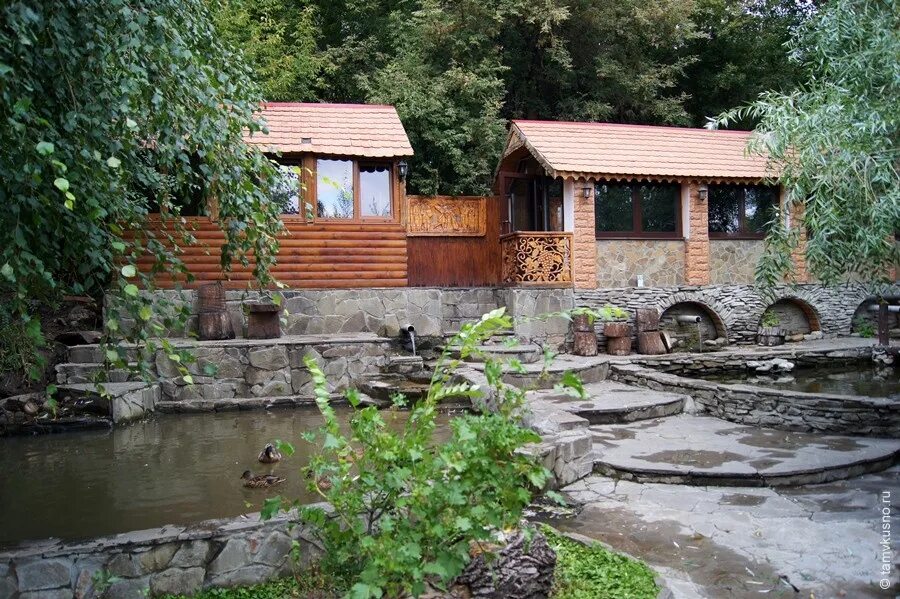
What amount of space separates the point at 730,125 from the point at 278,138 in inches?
568

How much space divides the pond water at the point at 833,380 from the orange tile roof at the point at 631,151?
4131mm

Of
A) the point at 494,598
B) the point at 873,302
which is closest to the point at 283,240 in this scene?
the point at 494,598

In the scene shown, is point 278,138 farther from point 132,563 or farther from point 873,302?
point 873,302

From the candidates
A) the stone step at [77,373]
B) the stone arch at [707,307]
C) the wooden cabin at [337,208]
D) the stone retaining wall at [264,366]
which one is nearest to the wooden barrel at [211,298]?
the wooden cabin at [337,208]

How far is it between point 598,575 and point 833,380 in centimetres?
923

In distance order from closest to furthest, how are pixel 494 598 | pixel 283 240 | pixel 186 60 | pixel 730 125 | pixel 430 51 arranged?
pixel 494 598 < pixel 186 60 < pixel 283 240 < pixel 430 51 < pixel 730 125

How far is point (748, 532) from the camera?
196 inches

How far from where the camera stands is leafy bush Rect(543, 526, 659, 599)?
157 inches

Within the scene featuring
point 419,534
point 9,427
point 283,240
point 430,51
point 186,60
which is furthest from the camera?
point 430,51

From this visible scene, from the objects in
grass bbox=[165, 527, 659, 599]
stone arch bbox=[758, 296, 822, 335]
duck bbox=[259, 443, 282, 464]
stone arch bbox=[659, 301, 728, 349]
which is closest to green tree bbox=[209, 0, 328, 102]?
stone arch bbox=[659, 301, 728, 349]

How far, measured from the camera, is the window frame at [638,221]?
1441 cm

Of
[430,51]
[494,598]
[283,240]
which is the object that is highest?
[430,51]

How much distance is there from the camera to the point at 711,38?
70.2 feet

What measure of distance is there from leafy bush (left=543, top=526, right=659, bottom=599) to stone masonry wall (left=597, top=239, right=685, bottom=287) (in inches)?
400
